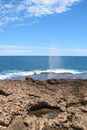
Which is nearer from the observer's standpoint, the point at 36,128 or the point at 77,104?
the point at 36,128

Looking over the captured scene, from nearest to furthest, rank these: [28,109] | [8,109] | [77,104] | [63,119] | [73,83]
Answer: [63,119], [8,109], [28,109], [77,104], [73,83]

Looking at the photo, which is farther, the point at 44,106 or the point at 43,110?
the point at 44,106

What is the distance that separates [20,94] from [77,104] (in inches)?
221

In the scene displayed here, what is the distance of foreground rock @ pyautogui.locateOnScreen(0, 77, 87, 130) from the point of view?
68.5 feet

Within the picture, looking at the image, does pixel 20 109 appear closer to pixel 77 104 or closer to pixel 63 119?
pixel 63 119

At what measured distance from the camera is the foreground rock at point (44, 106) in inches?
822

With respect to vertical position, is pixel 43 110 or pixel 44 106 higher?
pixel 44 106

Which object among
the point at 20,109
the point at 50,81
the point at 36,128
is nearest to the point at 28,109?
the point at 20,109

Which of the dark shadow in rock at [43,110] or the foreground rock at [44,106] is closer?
the foreground rock at [44,106]

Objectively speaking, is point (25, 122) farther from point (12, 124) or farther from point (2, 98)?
point (2, 98)

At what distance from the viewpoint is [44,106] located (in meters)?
26.2

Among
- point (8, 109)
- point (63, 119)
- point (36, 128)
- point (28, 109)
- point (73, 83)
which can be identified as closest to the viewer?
point (36, 128)

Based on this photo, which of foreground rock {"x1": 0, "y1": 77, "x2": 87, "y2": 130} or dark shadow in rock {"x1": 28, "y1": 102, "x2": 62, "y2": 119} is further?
dark shadow in rock {"x1": 28, "y1": 102, "x2": 62, "y2": 119}

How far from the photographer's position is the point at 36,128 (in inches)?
797
